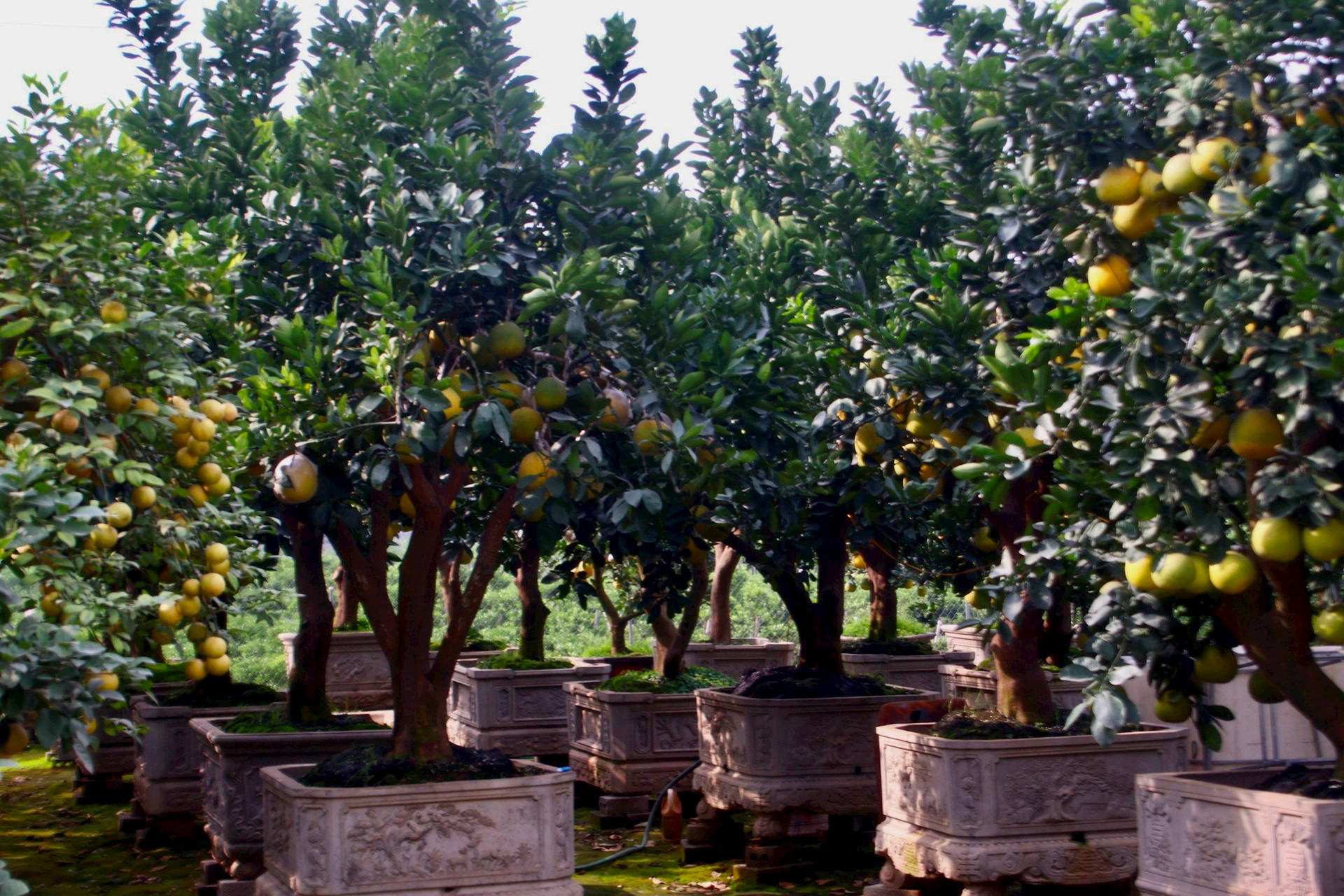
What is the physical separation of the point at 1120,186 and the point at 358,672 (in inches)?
470

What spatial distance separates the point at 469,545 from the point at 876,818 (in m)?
4.10

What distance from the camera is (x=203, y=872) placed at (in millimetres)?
7586

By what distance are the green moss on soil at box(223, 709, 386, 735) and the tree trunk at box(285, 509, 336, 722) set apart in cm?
10

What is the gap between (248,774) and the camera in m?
7.46

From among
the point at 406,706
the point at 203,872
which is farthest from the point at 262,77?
the point at 203,872

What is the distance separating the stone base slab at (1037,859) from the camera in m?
6.12

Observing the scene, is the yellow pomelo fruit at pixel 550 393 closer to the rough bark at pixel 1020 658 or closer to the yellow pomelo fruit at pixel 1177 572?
the rough bark at pixel 1020 658

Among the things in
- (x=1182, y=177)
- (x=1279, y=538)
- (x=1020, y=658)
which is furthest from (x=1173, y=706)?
(x=1020, y=658)

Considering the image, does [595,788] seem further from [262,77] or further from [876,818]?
[262,77]

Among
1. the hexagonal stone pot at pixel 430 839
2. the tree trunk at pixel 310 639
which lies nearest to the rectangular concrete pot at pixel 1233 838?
the hexagonal stone pot at pixel 430 839

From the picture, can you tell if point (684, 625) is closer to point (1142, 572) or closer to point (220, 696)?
point (220, 696)

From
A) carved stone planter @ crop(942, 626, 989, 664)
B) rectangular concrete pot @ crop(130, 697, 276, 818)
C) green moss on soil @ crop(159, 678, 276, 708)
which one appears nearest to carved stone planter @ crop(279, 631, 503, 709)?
green moss on soil @ crop(159, 678, 276, 708)

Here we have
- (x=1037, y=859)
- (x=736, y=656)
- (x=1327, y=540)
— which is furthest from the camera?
(x=736, y=656)

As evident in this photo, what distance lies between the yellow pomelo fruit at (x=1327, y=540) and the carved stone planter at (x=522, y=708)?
8.45m
